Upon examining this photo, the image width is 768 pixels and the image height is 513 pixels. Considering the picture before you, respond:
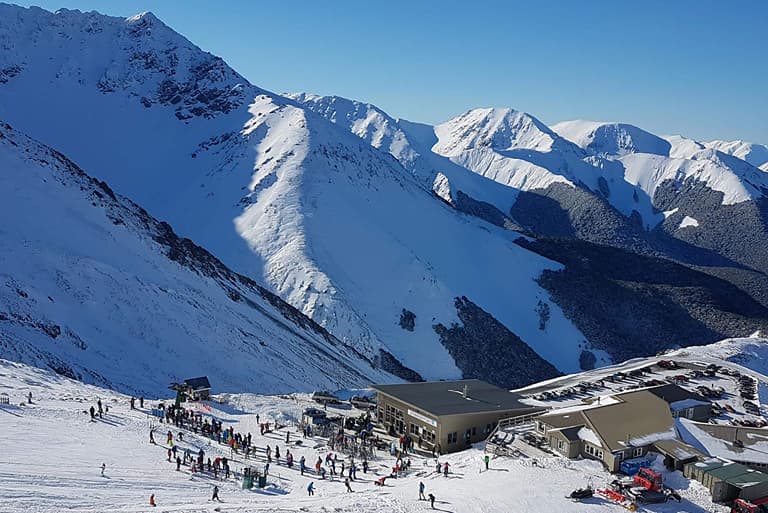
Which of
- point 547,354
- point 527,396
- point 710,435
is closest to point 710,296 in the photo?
point 547,354

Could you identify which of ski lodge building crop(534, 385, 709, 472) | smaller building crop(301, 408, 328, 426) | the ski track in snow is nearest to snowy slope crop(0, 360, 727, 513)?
the ski track in snow

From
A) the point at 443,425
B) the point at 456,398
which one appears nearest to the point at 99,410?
the point at 443,425

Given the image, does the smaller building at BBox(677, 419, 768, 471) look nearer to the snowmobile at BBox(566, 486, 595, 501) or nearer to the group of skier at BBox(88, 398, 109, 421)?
the snowmobile at BBox(566, 486, 595, 501)

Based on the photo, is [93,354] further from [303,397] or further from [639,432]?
[639,432]

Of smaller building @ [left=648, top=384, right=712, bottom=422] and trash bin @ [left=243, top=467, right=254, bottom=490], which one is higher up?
smaller building @ [left=648, top=384, right=712, bottom=422]

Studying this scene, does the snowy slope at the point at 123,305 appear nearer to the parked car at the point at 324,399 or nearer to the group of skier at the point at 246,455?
the parked car at the point at 324,399

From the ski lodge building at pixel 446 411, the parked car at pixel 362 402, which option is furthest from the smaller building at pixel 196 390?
the ski lodge building at pixel 446 411
